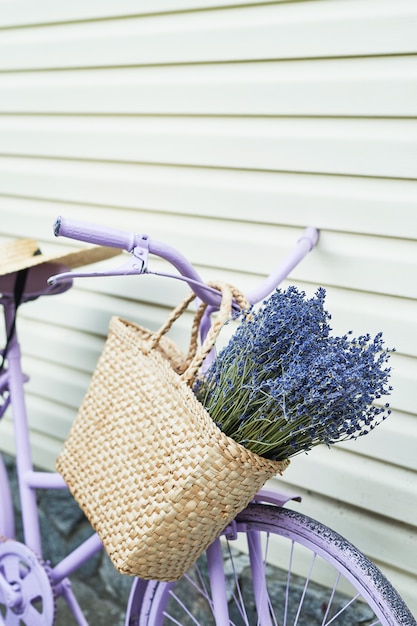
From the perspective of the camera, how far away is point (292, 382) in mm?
1491

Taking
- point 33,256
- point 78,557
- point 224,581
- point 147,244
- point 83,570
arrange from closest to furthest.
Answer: point 147,244, point 224,581, point 78,557, point 33,256, point 83,570

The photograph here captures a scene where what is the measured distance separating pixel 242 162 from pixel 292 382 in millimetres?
1110

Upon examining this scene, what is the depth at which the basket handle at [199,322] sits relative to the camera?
166 centimetres

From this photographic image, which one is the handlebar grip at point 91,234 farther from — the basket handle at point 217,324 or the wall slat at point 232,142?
the wall slat at point 232,142

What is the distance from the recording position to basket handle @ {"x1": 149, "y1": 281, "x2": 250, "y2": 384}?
166cm

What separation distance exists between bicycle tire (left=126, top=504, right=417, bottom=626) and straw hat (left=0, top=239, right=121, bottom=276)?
89 centimetres

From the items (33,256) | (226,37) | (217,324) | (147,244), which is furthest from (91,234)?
(226,37)

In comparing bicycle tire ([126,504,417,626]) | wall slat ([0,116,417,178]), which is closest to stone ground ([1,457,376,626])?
bicycle tire ([126,504,417,626])

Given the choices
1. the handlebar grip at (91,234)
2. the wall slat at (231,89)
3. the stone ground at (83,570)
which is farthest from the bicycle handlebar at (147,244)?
the stone ground at (83,570)

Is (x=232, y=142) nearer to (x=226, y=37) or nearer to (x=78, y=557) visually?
(x=226, y=37)

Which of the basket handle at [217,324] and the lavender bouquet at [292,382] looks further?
the basket handle at [217,324]

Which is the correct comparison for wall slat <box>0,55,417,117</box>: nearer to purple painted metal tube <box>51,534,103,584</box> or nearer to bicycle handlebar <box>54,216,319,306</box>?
bicycle handlebar <box>54,216,319,306</box>

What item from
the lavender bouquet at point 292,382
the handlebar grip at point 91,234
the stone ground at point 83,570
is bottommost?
the stone ground at point 83,570

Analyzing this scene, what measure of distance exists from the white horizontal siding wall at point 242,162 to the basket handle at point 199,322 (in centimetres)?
55
